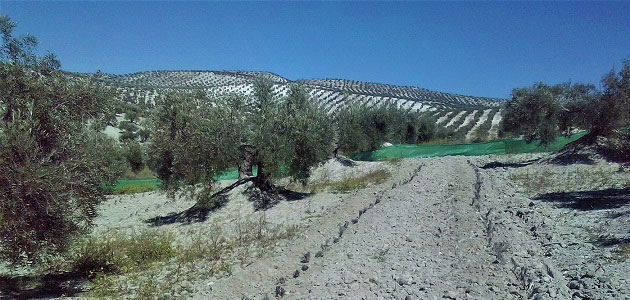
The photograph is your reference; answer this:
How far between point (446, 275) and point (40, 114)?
794 centimetres

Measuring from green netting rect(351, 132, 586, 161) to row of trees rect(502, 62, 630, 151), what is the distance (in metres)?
4.57

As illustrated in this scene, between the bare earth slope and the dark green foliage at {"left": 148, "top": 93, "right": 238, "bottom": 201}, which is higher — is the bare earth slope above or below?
below

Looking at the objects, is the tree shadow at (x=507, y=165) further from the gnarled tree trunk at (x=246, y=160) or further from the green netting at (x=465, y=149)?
the gnarled tree trunk at (x=246, y=160)

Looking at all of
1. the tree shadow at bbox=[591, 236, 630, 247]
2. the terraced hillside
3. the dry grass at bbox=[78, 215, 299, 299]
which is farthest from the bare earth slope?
the terraced hillside

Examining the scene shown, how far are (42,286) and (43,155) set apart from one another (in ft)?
8.33

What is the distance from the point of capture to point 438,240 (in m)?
11.0

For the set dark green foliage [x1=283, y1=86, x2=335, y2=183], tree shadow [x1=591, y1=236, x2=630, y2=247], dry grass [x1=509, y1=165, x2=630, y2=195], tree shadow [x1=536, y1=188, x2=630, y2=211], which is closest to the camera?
tree shadow [x1=591, y1=236, x2=630, y2=247]

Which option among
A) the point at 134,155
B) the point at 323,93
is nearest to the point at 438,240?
the point at 134,155

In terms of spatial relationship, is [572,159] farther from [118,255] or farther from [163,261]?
[118,255]

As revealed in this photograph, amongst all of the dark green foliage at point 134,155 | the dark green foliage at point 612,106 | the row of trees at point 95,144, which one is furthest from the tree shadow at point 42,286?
the dark green foliage at point 134,155

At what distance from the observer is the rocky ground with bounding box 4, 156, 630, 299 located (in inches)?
305

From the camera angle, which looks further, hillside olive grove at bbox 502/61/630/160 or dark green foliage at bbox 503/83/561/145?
dark green foliage at bbox 503/83/561/145

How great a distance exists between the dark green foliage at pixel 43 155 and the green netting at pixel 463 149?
30.0 meters

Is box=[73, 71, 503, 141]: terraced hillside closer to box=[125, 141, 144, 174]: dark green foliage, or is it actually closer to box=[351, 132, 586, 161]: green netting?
box=[125, 141, 144, 174]: dark green foliage
